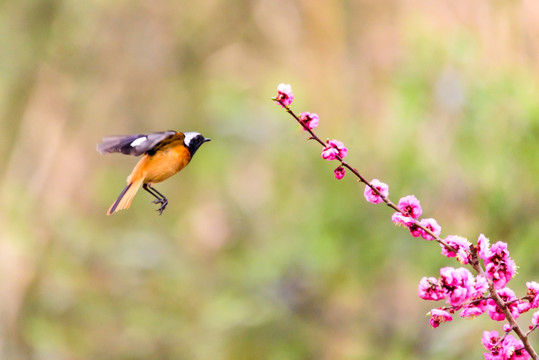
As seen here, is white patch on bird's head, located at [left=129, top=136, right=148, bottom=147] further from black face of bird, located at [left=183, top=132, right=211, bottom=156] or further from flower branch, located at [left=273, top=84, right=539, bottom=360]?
flower branch, located at [left=273, top=84, right=539, bottom=360]

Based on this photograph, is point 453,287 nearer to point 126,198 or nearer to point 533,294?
point 533,294

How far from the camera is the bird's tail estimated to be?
175 cm

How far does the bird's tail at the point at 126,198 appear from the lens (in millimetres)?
1752

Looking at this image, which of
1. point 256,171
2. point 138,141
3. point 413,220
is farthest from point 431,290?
point 256,171

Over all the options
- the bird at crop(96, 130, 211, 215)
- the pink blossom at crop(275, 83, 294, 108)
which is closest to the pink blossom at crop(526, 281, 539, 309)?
the pink blossom at crop(275, 83, 294, 108)

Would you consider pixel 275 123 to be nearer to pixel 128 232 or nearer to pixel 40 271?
pixel 128 232

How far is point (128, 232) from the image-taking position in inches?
198

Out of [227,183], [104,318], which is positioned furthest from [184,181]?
[104,318]

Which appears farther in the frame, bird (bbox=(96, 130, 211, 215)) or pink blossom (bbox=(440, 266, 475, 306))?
bird (bbox=(96, 130, 211, 215))

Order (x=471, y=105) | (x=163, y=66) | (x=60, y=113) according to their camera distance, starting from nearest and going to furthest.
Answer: (x=471, y=105) < (x=60, y=113) < (x=163, y=66)

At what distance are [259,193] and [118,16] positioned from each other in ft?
7.14

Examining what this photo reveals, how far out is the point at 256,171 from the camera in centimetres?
551

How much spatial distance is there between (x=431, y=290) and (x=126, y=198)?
93 centimetres

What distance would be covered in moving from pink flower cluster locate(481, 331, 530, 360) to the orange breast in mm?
977
